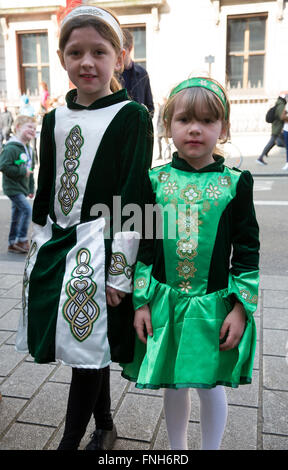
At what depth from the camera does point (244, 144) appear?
1534 cm

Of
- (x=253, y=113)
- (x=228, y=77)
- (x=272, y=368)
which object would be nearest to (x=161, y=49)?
(x=228, y=77)

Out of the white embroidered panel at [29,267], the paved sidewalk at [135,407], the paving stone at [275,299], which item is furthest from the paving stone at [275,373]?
the white embroidered panel at [29,267]

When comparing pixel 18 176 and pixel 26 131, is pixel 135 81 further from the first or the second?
pixel 18 176

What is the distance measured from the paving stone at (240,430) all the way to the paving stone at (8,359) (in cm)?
125

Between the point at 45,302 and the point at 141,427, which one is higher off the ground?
the point at 45,302

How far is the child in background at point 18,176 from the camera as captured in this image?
5.58 metres

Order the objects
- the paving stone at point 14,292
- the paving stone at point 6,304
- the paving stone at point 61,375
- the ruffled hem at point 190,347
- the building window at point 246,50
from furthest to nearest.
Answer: the building window at point 246,50 < the paving stone at point 14,292 < the paving stone at point 6,304 < the paving stone at point 61,375 < the ruffled hem at point 190,347

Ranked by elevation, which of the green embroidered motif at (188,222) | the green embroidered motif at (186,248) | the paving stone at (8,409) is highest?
the green embroidered motif at (188,222)

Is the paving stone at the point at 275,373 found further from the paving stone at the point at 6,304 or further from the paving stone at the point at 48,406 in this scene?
the paving stone at the point at 6,304

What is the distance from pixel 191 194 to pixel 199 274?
11.0 inches

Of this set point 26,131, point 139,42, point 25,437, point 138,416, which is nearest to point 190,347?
point 138,416
